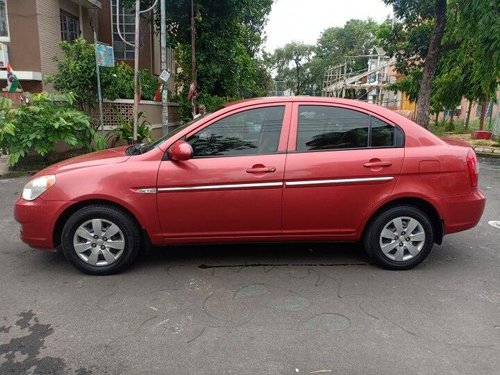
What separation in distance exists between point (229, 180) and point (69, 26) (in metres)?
13.3

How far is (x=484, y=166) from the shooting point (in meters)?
11.8

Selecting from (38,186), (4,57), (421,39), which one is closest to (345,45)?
(421,39)

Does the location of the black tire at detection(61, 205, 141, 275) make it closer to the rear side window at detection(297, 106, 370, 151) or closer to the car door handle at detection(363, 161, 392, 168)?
the rear side window at detection(297, 106, 370, 151)

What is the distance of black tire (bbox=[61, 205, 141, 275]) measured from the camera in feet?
13.4

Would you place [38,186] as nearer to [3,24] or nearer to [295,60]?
[3,24]

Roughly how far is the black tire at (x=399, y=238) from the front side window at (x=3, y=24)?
1176 cm

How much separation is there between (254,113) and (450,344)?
8.46ft

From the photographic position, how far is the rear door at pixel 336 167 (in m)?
4.12

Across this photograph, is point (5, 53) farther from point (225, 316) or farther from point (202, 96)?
point (225, 316)

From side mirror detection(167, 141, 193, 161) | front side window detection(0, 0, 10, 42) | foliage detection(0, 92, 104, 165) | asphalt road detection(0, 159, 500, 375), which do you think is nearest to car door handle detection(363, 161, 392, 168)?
asphalt road detection(0, 159, 500, 375)

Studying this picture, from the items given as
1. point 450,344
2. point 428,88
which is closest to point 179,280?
point 450,344

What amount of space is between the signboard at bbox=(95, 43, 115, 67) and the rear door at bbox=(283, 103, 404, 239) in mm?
6394

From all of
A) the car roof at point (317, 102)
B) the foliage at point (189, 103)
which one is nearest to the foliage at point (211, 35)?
the foliage at point (189, 103)

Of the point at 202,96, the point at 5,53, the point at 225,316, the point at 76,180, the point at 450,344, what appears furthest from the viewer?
the point at 202,96
